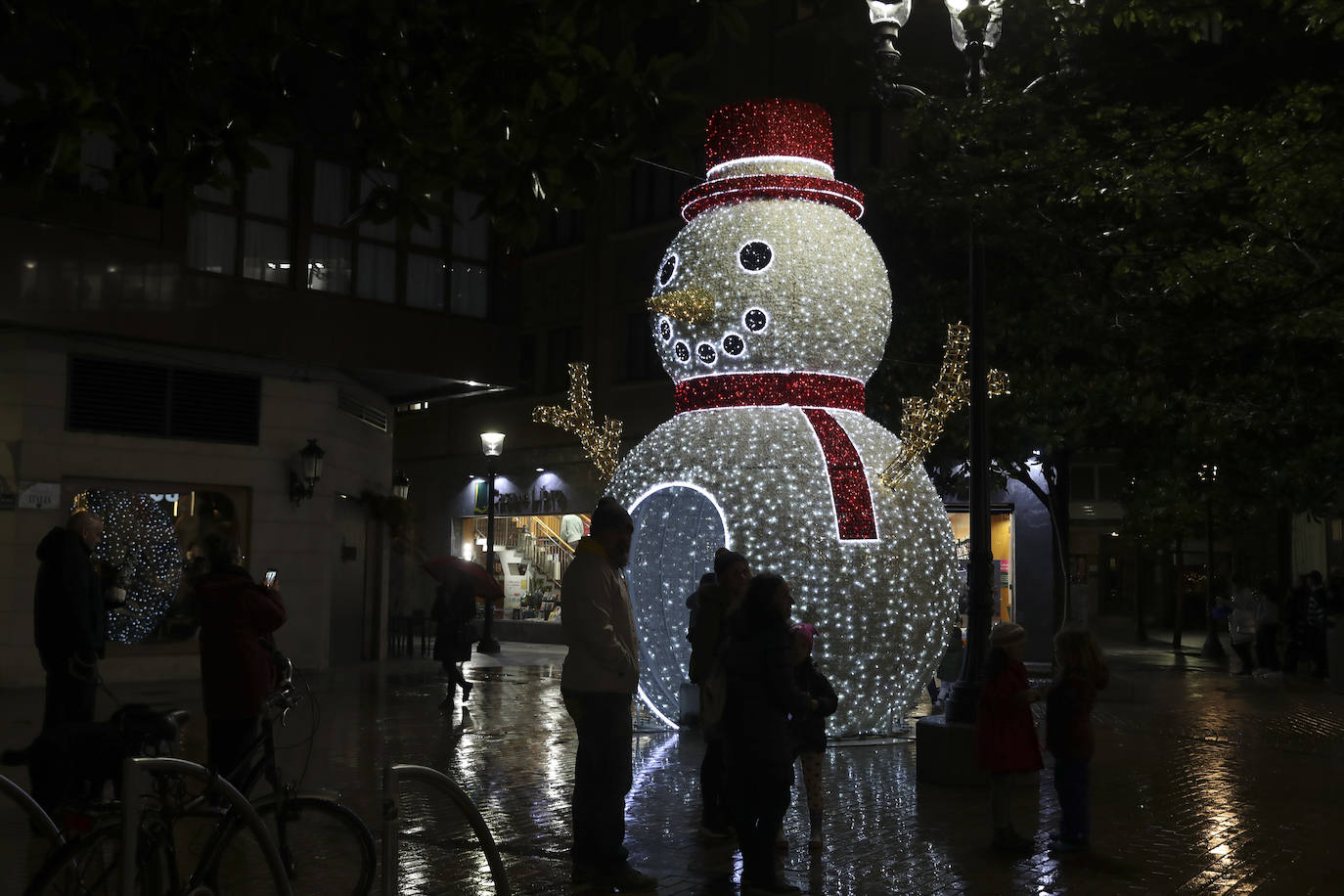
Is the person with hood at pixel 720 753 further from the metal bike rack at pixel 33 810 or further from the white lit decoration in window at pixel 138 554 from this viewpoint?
the white lit decoration in window at pixel 138 554

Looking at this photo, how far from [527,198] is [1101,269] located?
11.6 metres

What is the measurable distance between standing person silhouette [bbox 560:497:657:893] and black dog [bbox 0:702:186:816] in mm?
1840

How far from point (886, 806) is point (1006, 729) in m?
1.41

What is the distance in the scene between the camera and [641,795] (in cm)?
905

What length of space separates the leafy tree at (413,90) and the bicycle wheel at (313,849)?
8.14ft

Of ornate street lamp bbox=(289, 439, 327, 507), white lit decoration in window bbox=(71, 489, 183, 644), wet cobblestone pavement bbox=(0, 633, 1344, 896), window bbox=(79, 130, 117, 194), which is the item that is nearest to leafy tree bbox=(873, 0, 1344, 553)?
wet cobblestone pavement bbox=(0, 633, 1344, 896)

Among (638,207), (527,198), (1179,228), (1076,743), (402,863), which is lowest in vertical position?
(402,863)

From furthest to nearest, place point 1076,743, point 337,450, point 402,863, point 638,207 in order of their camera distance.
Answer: point 638,207, point 337,450, point 1076,743, point 402,863

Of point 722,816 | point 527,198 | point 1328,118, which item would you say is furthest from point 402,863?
point 1328,118

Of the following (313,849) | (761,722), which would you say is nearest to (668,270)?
(761,722)

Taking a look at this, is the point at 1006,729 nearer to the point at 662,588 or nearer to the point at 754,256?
the point at 662,588

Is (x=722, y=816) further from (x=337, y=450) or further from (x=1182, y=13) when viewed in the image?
(x=337, y=450)

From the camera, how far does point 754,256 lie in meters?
11.3

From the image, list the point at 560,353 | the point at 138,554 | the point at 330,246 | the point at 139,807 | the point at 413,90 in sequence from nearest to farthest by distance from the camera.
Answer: the point at 139,807, the point at 413,90, the point at 138,554, the point at 330,246, the point at 560,353
